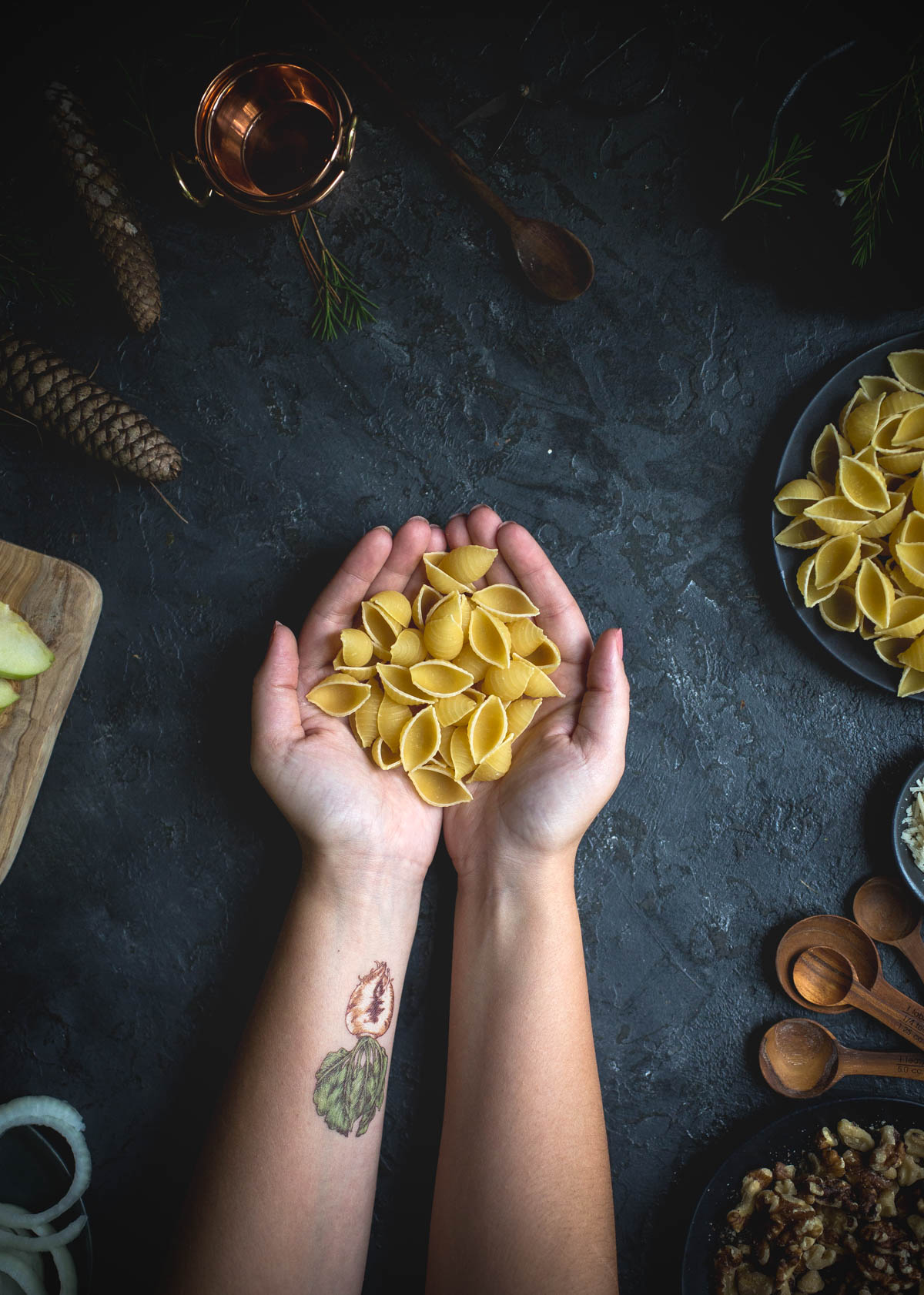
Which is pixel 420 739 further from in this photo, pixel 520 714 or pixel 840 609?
pixel 840 609

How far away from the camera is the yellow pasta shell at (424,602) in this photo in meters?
1.67

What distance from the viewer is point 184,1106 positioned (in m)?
1.72

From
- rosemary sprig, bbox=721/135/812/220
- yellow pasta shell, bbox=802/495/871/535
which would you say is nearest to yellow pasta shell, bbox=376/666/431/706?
yellow pasta shell, bbox=802/495/871/535

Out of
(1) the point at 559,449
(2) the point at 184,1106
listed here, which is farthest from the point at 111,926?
(1) the point at 559,449

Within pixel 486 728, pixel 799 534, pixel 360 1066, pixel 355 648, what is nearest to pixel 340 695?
pixel 355 648

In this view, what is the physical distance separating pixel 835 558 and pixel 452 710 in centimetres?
89

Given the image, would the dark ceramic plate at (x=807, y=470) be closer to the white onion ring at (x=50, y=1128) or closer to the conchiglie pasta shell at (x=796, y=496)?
the conchiglie pasta shell at (x=796, y=496)

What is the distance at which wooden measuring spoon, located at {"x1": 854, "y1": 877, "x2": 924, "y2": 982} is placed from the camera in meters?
1.73

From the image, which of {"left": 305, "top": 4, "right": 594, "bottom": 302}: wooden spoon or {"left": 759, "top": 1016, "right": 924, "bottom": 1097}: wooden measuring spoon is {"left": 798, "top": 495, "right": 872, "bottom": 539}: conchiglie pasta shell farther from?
{"left": 759, "top": 1016, "right": 924, "bottom": 1097}: wooden measuring spoon

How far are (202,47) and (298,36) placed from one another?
0.22 meters

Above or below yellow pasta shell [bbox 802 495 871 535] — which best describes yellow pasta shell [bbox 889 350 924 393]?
above

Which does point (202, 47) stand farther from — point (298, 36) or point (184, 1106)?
point (184, 1106)

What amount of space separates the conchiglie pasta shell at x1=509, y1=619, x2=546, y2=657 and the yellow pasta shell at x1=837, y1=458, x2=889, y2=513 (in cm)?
72

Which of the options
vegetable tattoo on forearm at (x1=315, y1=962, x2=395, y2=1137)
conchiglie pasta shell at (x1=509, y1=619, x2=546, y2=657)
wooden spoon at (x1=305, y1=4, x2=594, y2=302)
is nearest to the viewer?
vegetable tattoo on forearm at (x1=315, y1=962, x2=395, y2=1137)
